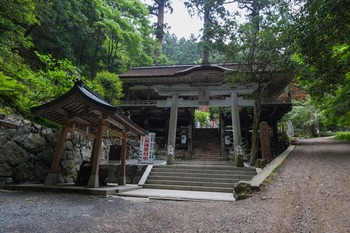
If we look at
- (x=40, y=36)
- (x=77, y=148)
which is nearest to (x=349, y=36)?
(x=77, y=148)

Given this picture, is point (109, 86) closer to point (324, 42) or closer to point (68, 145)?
point (68, 145)

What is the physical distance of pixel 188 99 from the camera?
16.6 meters

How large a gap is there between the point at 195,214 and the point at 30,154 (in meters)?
5.56

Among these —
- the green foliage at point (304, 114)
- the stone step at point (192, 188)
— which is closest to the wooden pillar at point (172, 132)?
the stone step at point (192, 188)

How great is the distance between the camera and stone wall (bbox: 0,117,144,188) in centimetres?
626

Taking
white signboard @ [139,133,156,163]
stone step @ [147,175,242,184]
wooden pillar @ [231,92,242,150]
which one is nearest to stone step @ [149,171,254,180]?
stone step @ [147,175,242,184]

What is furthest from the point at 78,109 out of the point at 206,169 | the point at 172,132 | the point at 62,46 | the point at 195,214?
the point at 62,46

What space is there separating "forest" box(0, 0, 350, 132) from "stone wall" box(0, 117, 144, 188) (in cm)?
73

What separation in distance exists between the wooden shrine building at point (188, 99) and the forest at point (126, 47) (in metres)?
1.31

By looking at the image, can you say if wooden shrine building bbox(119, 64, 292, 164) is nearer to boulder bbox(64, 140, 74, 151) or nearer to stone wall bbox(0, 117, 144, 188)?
boulder bbox(64, 140, 74, 151)

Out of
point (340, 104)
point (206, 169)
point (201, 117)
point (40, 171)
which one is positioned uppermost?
point (201, 117)

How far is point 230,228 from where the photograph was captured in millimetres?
3395

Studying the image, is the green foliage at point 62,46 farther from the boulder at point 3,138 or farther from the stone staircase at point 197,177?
the stone staircase at point 197,177

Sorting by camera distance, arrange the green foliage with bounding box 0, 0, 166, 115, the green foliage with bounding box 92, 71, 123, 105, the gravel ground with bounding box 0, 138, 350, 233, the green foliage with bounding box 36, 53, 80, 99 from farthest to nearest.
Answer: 1. the green foliage with bounding box 92, 71, 123, 105
2. the green foliage with bounding box 36, 53, 80, 99
3. the green foliage with bounding box 0, 0, 166, 115
4. the gravel ground with bounding box 0, 138, 350, 233
